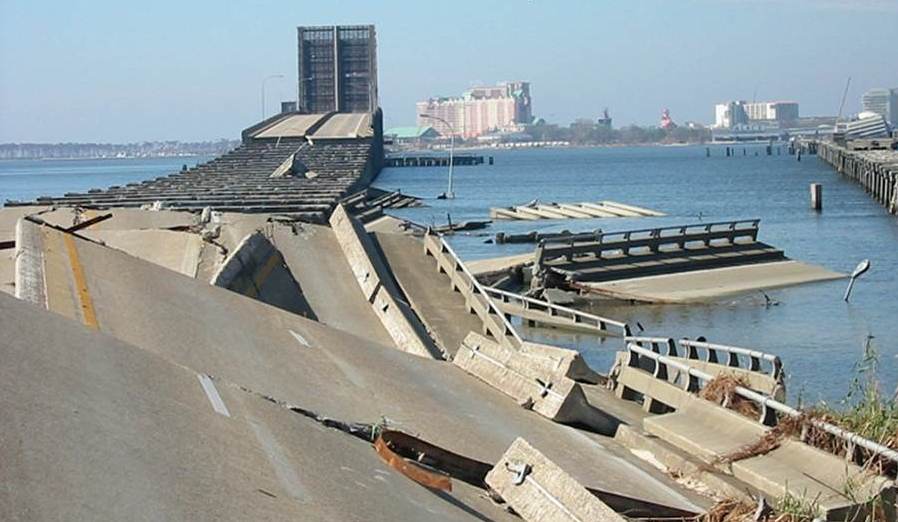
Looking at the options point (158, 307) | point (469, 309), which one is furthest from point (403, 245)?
point (158, 307)

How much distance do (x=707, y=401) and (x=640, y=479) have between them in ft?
6.83

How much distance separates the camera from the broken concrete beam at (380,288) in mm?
18719

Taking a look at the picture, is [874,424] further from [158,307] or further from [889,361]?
[889,361]

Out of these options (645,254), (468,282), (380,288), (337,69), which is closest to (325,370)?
(380,288)

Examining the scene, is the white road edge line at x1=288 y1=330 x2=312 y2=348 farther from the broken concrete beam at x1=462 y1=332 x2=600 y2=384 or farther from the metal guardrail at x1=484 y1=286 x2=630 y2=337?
the metal guardrail at x1=484 y1=286 x2=630 y2=337

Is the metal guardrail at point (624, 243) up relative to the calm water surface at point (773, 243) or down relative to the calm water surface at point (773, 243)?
up

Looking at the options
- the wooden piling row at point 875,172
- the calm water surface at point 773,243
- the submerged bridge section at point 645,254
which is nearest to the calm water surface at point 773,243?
the calm water surface at point 773,243

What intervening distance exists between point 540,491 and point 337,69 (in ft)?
398

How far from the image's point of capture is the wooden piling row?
81250 millimetres

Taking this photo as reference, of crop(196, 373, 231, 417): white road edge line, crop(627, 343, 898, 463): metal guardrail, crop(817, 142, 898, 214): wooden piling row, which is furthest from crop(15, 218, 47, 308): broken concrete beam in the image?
crop(817, 142, 898, 214): wooden piling row

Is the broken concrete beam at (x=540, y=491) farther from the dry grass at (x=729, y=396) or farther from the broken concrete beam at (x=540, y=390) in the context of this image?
the dry grass at (x=729, y=396)

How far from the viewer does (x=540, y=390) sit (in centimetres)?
1384

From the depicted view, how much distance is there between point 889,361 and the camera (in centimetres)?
2706

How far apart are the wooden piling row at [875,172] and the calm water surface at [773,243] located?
3.64 feet
